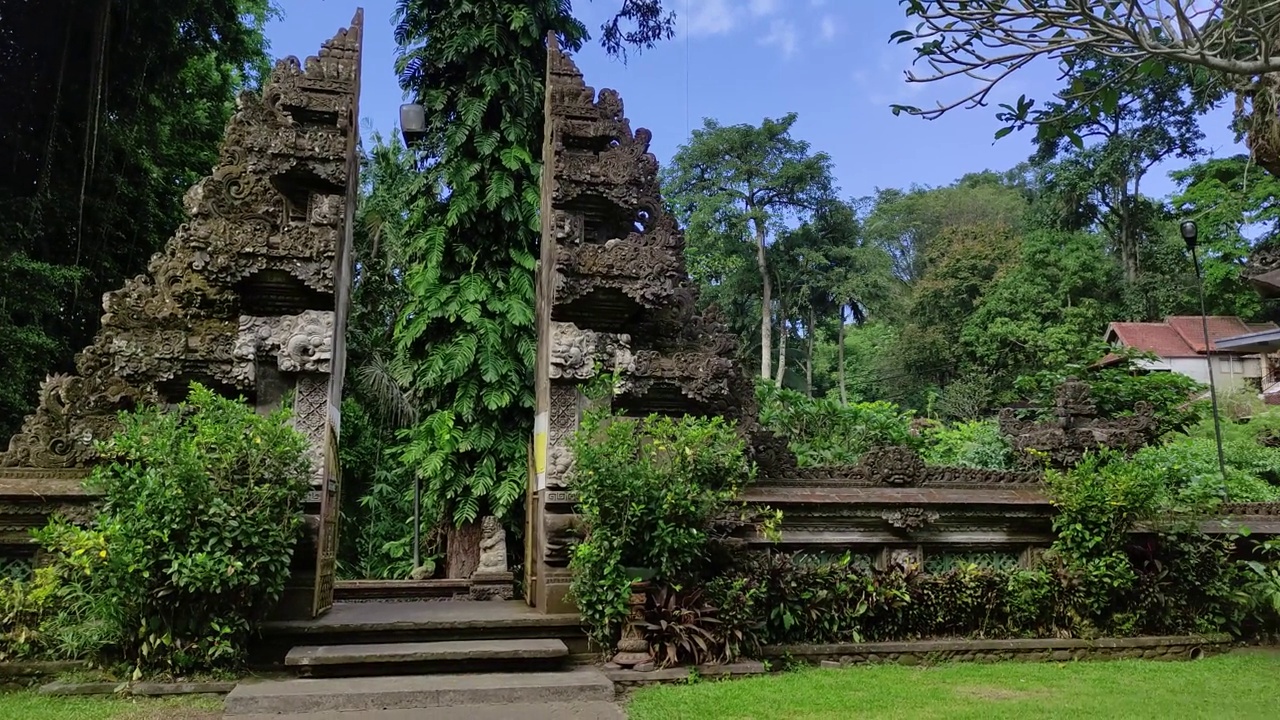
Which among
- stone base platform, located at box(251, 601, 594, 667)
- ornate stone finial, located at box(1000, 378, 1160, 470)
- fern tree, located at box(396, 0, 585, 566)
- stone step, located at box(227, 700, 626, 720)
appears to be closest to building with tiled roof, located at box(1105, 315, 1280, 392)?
ornate stone finial, located at box(1000, 378, 1160, 470)

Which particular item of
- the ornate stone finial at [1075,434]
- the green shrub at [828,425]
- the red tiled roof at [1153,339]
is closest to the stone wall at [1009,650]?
the ornate stone finial at [1075,434]

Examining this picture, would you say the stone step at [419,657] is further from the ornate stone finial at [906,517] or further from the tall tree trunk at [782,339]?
the tall tree trunk at [782,339]

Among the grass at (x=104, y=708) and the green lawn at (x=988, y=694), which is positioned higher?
the grass at (x=104, y=708)

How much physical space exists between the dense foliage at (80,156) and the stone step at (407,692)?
7.29 meters

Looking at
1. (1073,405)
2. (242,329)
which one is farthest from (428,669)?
(1073,405)

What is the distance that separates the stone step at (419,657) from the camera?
5.43m

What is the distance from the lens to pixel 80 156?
1155cm

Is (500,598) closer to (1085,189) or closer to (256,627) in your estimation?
(256,627)

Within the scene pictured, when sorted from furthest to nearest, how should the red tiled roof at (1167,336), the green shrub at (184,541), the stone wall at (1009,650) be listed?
the red tiled roof at (1167,336) → the stone wall at (1009,650) → the green shrub at (184,541)

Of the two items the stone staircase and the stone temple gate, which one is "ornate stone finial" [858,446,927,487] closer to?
the stone staircase

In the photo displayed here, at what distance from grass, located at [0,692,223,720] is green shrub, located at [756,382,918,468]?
7.44 m

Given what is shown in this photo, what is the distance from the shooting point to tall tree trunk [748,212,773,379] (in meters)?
32.6

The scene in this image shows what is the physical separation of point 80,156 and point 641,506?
10.4 meters

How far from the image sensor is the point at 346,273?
7.12 m
